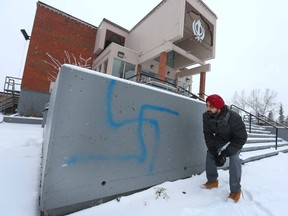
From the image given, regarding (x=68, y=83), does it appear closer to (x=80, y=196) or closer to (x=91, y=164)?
(x=91, y=164)

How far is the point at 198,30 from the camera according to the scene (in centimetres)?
1323

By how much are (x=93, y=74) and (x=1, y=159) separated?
235 cm

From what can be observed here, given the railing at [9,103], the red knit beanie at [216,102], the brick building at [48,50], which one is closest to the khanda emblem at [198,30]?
the brick building at [48,50]

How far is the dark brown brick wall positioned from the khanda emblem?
8.99 m

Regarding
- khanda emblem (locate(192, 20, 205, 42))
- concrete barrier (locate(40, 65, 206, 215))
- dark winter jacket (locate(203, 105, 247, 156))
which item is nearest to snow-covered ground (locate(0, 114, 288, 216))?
concrete barrier (locate(40, 65, 206, 215))

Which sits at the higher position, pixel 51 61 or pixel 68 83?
pixel 51 61

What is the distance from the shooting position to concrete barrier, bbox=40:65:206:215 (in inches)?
70.9

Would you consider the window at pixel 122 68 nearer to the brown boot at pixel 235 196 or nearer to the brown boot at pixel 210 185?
the brown boot at pixel 210 185

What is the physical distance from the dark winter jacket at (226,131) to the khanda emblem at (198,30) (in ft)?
39.1

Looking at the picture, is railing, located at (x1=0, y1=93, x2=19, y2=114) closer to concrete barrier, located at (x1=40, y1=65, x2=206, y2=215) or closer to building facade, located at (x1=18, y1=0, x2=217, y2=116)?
building facade, located at (x1=18, y1=0, x2=217, y2=116)

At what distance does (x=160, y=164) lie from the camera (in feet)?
8.82

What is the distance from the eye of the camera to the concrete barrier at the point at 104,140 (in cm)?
180

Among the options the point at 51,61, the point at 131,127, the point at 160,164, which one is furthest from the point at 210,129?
the point at 51,61

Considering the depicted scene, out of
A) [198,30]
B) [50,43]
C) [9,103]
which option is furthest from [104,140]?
[9,103]
